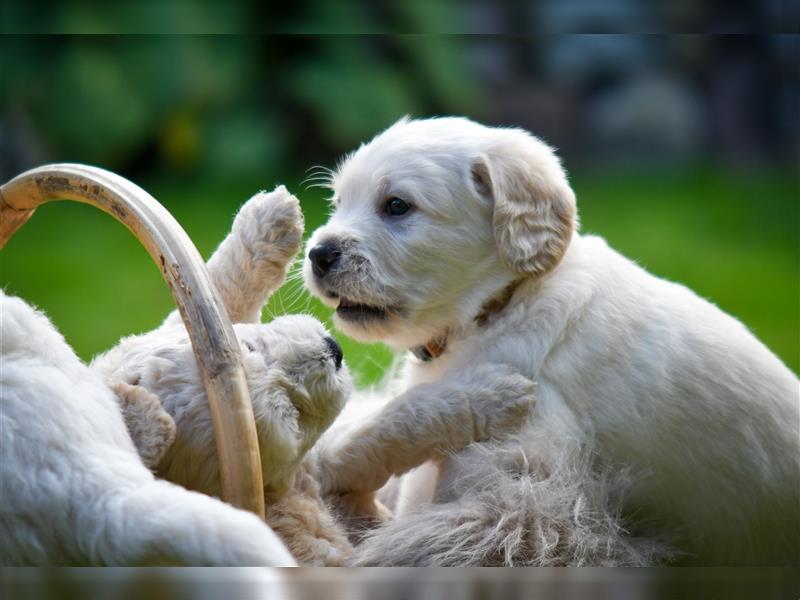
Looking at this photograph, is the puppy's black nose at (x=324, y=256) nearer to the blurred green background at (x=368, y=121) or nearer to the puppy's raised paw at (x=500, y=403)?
the puppy's raised paw at (x=500, y=403)

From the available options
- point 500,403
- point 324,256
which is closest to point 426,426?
point 500,403

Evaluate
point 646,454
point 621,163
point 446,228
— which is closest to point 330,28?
point 621,163

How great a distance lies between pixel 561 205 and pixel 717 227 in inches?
143

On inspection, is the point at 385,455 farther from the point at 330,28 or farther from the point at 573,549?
the point at 330,28

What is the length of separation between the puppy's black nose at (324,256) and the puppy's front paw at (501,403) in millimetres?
313

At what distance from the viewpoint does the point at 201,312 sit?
131cm

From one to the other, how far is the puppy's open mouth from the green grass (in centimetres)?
226

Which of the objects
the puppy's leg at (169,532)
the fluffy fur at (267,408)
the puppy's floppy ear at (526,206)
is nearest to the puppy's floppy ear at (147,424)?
the fluffy fur at (267,408)

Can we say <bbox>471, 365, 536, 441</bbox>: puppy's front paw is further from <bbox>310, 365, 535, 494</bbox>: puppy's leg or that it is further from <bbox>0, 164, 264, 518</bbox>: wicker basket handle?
<bbox>0, 164, 264, 518</bbox>: wicker basket handle

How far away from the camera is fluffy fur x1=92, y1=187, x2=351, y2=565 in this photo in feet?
4.42

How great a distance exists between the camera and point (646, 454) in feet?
5.18

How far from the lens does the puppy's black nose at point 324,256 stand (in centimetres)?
166

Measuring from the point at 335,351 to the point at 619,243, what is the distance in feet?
11.3

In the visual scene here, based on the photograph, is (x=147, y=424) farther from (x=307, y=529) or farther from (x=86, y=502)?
(x=307, y=529)
